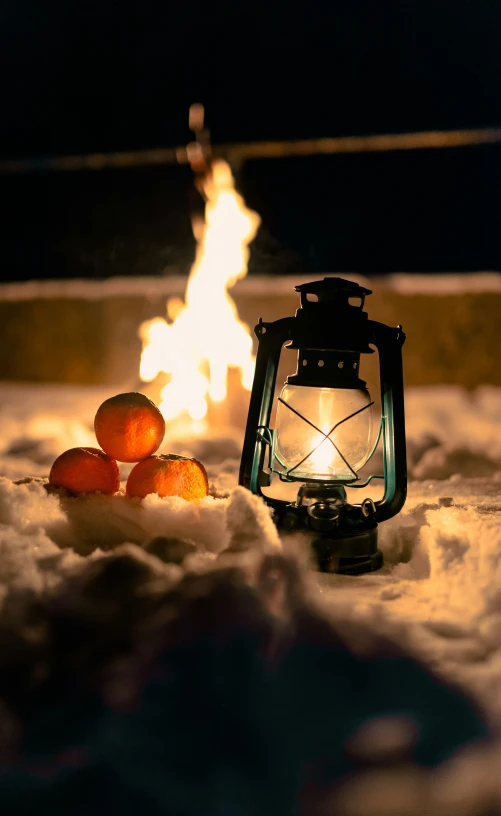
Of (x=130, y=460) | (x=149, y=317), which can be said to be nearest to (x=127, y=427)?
(x=130, y=460)

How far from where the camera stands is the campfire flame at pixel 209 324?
13.8 feet

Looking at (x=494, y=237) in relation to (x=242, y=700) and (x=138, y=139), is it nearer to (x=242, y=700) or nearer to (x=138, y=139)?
(x=138, y=139)

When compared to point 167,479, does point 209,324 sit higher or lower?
higher

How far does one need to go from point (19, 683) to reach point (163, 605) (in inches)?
11.6

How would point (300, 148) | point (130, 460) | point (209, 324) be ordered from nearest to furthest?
1. point (130, 460)
2. point (209, 324)
3. point (300, 148)

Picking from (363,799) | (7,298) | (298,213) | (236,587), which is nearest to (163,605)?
(236,587)

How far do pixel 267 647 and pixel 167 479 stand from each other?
0.73 meters

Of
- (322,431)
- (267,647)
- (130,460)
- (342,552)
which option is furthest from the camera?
(130,460)

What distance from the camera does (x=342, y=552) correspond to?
180 cm

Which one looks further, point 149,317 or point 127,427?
point 149,317

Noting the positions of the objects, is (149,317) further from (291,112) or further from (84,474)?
(84,474)

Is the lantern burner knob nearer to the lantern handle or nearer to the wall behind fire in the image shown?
the lantern handle

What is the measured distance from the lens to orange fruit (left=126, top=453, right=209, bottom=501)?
195 cm

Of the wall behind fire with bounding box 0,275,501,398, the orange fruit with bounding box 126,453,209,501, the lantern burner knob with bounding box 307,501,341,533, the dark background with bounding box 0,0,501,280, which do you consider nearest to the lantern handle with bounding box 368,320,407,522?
the lantern burner knob with bounding box 307,501,341,533
